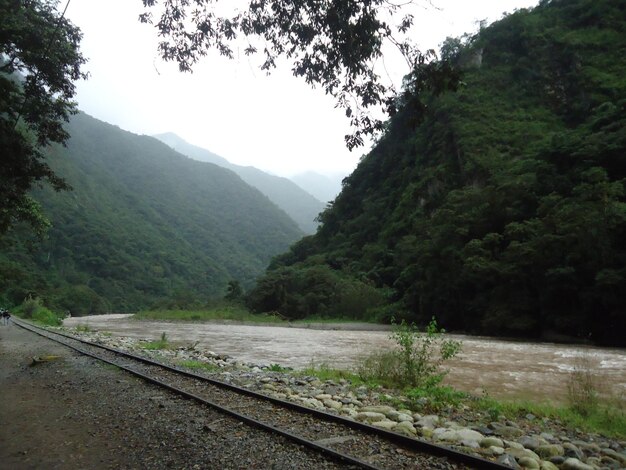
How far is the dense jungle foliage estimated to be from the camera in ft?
82.5

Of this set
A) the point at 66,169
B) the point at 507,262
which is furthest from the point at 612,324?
the point at 66,169

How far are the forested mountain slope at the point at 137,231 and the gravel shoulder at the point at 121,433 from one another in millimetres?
20275

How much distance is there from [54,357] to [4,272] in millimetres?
34851

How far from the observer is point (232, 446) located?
4.83 m

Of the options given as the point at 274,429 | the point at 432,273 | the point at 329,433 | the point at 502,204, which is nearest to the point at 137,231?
the point at 432,273

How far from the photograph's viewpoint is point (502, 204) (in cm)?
3525

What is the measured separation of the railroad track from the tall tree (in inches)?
236

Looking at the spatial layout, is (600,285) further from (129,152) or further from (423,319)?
(129,152)

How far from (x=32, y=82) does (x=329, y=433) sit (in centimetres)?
1082

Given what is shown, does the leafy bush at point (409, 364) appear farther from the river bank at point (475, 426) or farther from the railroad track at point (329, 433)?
the railroad track at point (329, 433)

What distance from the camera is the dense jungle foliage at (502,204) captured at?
25.2 meters

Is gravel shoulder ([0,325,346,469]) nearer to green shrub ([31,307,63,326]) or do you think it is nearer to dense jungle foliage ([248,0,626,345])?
dense jungle foliage ([248,0,626,345])

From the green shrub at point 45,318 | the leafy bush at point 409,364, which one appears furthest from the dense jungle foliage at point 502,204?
the green shrub at point 45,318

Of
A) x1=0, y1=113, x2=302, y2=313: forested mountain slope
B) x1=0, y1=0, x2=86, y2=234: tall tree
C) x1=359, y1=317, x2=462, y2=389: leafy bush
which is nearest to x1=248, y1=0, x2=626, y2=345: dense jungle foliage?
x1=359, y1=317, x2=462, y2=389: leafy bush
